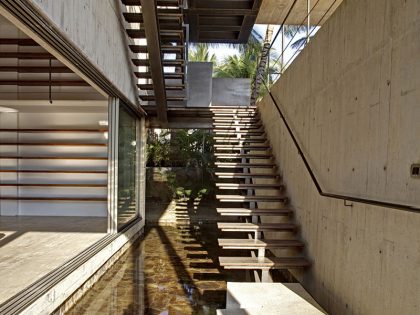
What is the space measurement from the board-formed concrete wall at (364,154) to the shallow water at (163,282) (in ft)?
3.63

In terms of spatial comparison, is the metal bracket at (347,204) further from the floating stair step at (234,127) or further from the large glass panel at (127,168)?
the floating stair step at (234,127)

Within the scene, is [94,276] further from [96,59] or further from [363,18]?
[363,18]

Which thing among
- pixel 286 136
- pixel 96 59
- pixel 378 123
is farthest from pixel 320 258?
pixel 96 59

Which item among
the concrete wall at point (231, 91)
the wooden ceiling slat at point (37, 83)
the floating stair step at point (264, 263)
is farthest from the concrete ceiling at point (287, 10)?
the floating stair step at point (264, 263)

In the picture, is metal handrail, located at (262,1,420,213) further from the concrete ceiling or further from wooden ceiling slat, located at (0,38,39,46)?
wooden ceiling slat, located at (0,38,39,46)

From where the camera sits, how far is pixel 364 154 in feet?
8.25

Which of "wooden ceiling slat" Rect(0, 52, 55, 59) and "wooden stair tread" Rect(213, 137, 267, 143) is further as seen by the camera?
"wooden stair tread" Rect(213, 137, 267, 143)

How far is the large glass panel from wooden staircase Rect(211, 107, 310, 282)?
1.61 meters

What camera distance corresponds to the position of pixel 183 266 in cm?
495

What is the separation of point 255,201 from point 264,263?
1.32 metres

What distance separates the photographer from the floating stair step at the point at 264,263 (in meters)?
3.48

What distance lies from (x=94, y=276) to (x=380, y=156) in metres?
3.50

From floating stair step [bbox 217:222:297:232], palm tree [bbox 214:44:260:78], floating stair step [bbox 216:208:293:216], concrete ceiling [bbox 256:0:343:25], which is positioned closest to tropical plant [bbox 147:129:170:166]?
concrete ceiling [bbox 256:0:343:25]

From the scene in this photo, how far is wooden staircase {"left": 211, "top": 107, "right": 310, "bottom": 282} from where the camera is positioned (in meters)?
3.65
